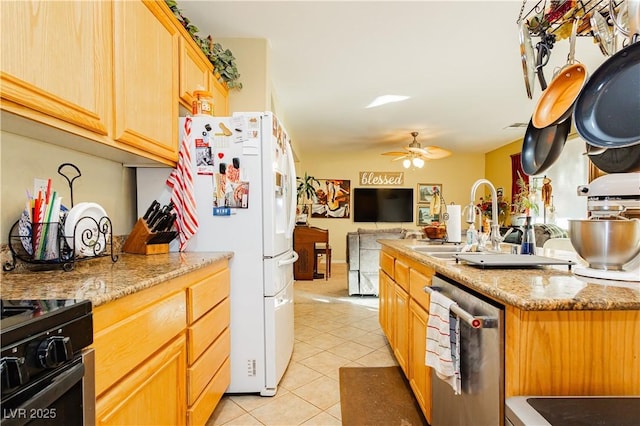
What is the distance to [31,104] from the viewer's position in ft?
3.22

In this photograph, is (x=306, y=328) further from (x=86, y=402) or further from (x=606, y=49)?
(x=606, y=49)

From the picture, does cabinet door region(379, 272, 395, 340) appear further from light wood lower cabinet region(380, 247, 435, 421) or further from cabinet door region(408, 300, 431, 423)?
cabinet door region(408, 300, 431, 423)

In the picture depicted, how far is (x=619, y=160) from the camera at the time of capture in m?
1.31

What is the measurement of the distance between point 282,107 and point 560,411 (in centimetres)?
405

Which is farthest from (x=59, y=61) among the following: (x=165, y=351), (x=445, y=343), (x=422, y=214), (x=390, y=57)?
(x=422, y=214)

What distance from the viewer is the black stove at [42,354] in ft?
1.98

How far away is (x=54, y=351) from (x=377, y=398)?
178 cm

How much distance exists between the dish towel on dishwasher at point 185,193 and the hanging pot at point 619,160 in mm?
1937

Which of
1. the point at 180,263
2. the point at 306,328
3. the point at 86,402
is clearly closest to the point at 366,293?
the point at 306,328

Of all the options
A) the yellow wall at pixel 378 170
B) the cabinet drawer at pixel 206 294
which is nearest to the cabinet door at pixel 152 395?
the cabinet drawer at pixel 206 294

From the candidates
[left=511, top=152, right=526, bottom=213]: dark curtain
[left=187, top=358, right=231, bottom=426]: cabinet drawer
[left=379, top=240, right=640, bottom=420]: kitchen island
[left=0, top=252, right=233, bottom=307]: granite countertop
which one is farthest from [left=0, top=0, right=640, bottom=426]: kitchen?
[left=511, top=152, right=526, bottom=213]: dark curtain

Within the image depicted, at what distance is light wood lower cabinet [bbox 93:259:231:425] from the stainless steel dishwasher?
3.42ft

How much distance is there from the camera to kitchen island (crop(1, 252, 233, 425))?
2.99 feet

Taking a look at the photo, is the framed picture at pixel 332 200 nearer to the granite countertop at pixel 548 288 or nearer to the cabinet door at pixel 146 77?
the cabinet door at pixel 146 77
